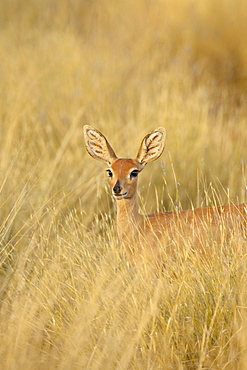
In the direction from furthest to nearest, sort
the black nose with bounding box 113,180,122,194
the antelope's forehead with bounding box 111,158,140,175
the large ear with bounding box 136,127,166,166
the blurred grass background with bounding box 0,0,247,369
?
the large ear with bounding box 136,127,166,166, the antelope's forehead with bounding box 111,158,140,175, the black nose with bounding box 113,180,122,194, the blurred grass background with bounding box 0,0,247,369

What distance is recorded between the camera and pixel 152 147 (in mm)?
5125

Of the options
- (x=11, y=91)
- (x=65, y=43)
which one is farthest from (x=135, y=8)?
(x=11, y=91)

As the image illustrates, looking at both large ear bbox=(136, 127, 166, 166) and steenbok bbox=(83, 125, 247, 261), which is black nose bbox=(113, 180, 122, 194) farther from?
large ear bbox=(136, 127, 166, 166)

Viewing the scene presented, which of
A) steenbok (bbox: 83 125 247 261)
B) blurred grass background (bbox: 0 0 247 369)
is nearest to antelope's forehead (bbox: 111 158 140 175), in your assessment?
steenbok (bbox: 83 125 247 261)

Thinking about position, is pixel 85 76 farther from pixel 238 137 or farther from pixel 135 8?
pixel 135 8

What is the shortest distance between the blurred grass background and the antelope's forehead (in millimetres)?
220

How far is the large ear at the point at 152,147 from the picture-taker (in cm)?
507

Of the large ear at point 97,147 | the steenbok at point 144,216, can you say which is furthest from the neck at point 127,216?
the large ear at point 97,147

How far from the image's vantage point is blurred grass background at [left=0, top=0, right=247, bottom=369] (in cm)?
345

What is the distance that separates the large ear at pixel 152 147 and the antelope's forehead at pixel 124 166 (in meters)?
0.10

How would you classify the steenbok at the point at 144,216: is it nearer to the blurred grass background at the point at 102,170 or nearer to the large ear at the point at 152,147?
the large ear at the point at 152,147

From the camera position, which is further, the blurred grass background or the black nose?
the black nose

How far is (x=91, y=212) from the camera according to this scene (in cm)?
595

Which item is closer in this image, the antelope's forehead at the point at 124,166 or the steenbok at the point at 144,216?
the steenbok at the point at 144,216
